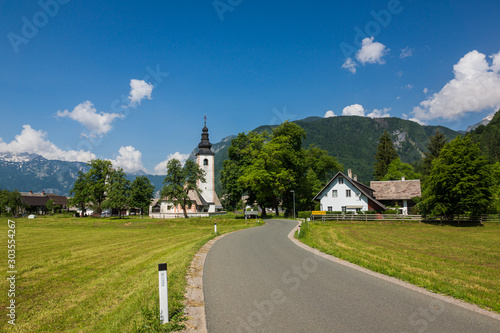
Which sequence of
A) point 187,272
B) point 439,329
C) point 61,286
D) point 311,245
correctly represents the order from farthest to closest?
point 311,245 → point 187,272 → point 61,286 → point 439,329

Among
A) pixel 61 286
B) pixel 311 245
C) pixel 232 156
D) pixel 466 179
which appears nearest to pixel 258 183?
pixel 232 156

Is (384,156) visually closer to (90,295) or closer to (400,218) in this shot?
(400,218)

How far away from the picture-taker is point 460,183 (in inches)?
1367

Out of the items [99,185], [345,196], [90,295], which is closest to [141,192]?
[99,185]

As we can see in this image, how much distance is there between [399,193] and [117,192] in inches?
2162

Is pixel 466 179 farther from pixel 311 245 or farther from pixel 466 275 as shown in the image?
pixel 466 275

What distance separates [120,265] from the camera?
1241 centimetres

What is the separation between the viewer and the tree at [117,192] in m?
61.8

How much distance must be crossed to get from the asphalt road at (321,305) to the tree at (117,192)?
→ 5790cm

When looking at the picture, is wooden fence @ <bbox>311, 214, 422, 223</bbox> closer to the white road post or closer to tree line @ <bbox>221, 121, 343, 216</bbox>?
tree line @ <bbox>221, 121, 343, 216</bbox>

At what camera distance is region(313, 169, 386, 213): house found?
165 ft

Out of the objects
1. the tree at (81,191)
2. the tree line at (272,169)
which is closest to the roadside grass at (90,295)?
the tree line at (272,169)

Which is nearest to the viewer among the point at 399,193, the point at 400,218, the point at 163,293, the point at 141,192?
the point at 163,293

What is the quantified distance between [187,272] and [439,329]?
717cm
